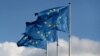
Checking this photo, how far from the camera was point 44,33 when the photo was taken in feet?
322

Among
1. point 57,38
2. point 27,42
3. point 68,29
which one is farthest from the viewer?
point 27,42

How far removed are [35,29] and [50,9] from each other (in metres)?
5.68

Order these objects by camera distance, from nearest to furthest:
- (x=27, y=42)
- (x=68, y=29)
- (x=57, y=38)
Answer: (x=68, y=29), (x=57, y=38), (x=27, y=42)

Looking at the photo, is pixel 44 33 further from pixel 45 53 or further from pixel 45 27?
pixel 45 53

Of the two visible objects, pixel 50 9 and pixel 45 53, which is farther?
pixel 45 53

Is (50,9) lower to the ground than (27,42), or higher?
higher

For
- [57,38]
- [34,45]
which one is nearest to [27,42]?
[34,45]

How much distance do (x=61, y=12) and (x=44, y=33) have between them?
6.32 meters

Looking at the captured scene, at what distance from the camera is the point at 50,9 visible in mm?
95688

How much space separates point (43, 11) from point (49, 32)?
432 centimetres

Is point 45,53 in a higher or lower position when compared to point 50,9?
lower

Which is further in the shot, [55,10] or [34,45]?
[34,45]

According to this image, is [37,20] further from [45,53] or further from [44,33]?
[45,53]

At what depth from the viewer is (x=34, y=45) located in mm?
104875
